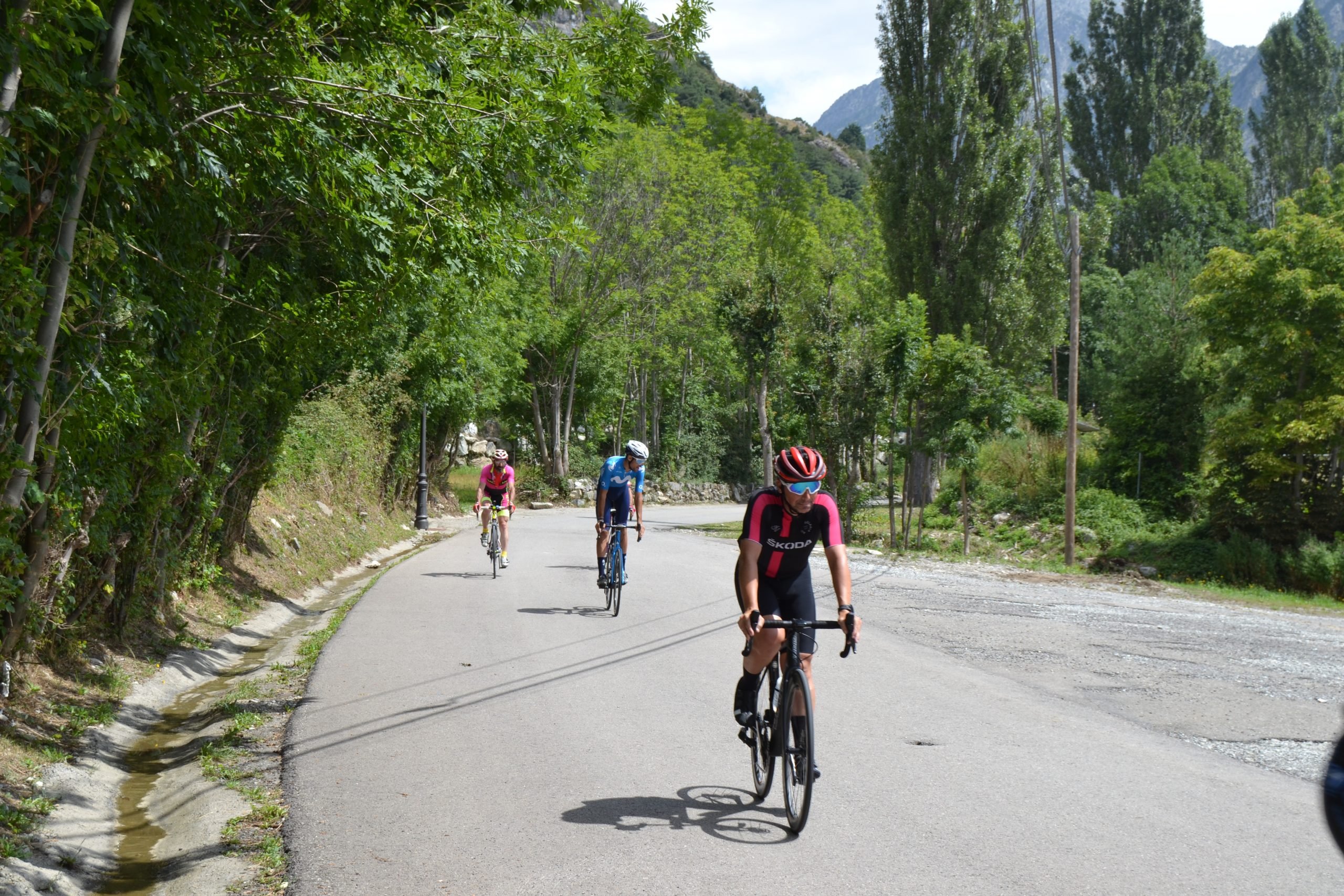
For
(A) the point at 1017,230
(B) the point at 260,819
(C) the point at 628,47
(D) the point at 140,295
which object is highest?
(A) the point at 1017,230

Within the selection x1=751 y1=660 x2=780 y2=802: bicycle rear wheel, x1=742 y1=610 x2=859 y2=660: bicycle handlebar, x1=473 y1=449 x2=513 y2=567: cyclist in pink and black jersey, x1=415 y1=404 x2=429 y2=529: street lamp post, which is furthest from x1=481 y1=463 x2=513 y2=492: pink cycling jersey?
x1=742 y1=610 x2=859 y2=660: bicycle handlebar

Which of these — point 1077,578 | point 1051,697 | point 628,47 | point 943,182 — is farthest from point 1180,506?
point 628,47

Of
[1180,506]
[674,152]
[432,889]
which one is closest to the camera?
[432,889]

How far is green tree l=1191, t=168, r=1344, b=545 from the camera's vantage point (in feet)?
81.8

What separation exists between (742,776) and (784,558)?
57.4 inches

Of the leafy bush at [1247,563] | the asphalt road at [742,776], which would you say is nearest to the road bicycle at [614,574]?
the asphalt road at [742,776]

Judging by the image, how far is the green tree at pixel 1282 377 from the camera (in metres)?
24.9

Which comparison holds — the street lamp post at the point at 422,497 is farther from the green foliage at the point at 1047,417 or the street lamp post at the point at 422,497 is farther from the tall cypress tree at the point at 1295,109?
the tall cypress tree at the point at 1295,109

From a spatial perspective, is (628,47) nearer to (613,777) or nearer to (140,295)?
(140,295)

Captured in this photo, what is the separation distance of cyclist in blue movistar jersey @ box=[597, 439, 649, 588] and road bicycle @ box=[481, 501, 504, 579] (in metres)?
3.71

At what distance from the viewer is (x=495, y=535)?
17.2m

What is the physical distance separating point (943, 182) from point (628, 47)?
3221cm

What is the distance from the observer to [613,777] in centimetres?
623

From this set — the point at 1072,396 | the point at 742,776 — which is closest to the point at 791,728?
the point at 742,776
